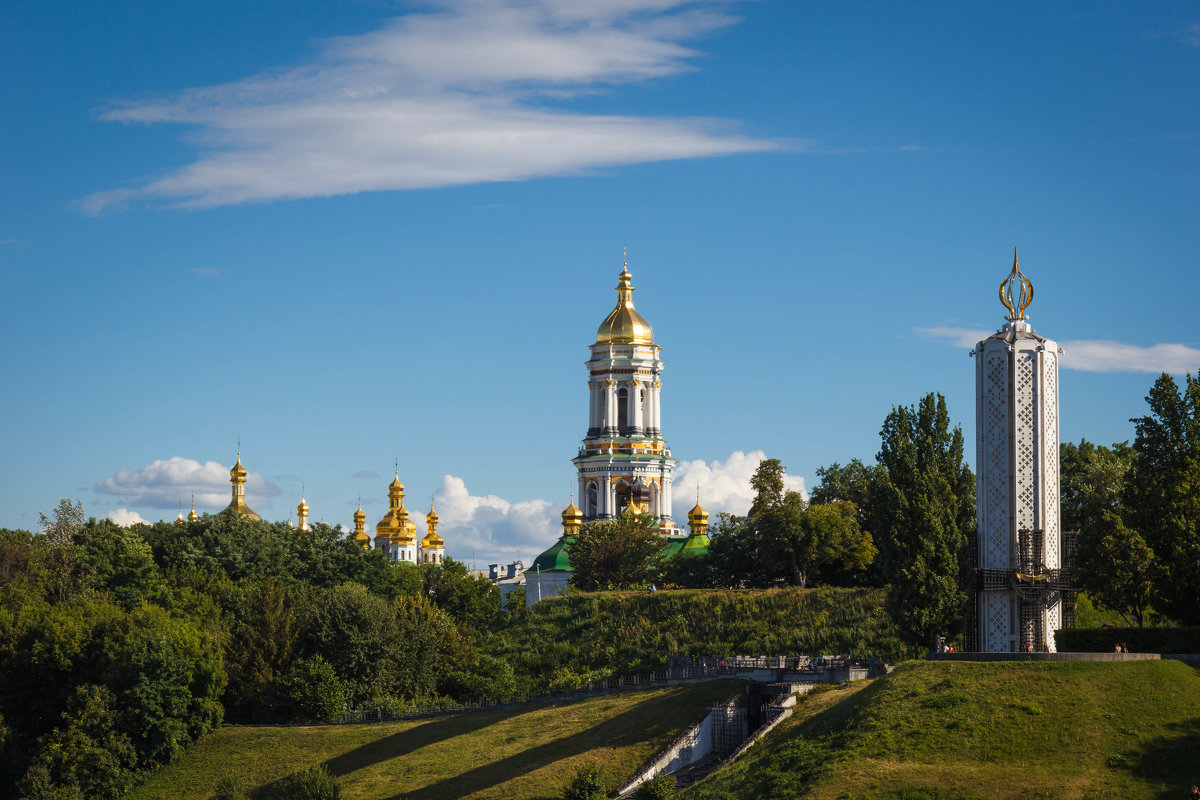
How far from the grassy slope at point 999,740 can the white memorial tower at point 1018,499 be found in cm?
382

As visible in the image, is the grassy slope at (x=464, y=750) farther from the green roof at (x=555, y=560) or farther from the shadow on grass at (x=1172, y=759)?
the green roof at (x=555, y=560)

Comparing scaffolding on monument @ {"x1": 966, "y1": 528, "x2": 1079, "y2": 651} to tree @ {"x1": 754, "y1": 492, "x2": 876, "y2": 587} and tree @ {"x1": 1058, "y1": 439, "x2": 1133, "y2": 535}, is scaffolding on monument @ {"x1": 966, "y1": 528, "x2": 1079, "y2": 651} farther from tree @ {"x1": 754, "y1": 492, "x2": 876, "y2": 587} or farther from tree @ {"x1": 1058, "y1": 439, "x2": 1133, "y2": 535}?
tree @ {"x1": 754, "y1": 492, "x2": 876, "y2": 587}

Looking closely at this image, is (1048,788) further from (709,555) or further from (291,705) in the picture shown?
(709,555)

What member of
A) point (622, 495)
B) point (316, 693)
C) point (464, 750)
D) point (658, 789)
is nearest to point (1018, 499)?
point (658, 789)

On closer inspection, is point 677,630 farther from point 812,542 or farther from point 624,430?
point 624,430

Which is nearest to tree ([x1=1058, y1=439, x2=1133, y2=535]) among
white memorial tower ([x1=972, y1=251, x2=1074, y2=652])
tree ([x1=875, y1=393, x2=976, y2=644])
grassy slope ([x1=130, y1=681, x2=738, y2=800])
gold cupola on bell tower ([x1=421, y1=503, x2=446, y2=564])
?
tree ([x1=875, y1=393, x2=976, y2=644])

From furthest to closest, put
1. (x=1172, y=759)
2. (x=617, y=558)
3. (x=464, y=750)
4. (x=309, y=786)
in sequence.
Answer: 1. (x=617, y=558)
2. (x=464, y=750)
3. (x=309, y=786)
4. (x=1172, y=759)

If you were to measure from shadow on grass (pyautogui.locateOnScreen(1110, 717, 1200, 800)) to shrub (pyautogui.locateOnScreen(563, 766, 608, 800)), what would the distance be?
49.2ft

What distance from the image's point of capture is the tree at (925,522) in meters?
47.5

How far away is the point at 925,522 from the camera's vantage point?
47.8 m

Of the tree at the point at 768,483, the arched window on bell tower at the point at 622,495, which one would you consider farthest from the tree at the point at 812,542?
the arched window on bell tower at the point at 622,495

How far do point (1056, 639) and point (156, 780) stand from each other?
33378 mm

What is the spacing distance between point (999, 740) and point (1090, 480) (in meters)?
30.7

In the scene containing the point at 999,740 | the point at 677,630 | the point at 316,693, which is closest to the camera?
the point at 999,740
